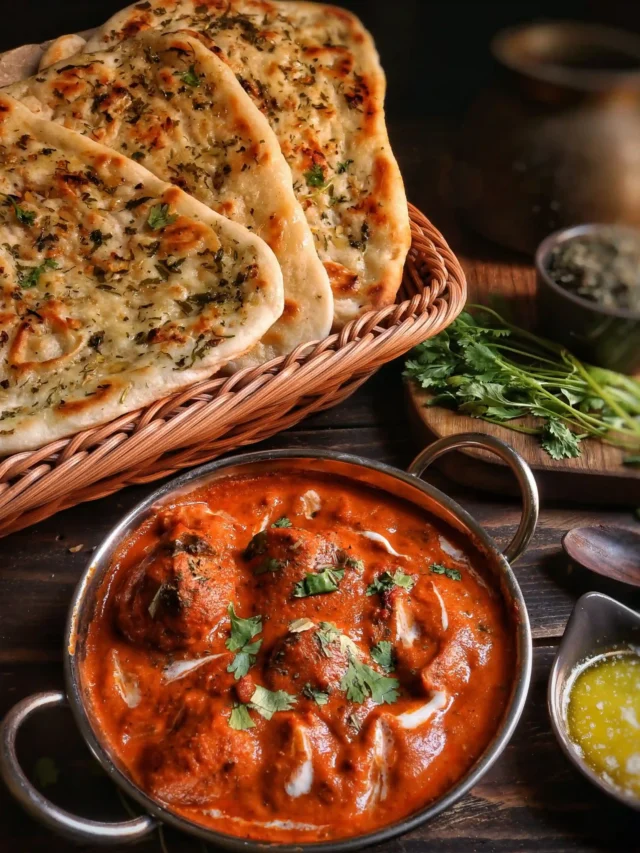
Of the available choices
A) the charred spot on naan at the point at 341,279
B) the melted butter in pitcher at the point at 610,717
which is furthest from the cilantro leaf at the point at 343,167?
the melted butter in pitcher at the point at 610,717

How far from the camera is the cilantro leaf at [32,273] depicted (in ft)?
7.59

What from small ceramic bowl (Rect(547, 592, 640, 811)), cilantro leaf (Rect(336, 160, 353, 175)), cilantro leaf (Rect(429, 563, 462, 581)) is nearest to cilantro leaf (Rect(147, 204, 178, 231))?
cilantro leaf (Rect(336, 160, 353, 175))

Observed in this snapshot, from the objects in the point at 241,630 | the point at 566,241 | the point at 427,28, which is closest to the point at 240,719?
the point at 241,630

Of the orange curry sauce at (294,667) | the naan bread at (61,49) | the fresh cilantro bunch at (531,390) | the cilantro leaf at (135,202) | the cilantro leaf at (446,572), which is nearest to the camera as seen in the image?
the orange curry sauce at (294,667)

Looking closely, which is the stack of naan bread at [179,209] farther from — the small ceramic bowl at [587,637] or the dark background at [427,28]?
the small ceramic bowl at [587,637]

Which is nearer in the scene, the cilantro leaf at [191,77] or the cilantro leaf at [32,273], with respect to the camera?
the cilantro leaf at [32,273]

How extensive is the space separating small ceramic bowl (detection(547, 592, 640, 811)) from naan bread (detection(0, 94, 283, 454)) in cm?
109

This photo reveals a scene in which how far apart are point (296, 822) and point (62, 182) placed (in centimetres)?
186

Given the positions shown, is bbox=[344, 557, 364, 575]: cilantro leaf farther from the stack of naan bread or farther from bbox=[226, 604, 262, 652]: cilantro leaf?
the stack of naan bread

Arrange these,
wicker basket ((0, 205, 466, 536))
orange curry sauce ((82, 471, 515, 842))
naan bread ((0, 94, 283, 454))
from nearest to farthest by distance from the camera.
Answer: orange curry sauce ((82, 471, 515, 842)), wicker basket ((0, 205, 466, 536)), naan bread ((0, 94, 283, 454))

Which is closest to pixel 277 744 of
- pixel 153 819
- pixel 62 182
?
pixel 153 819

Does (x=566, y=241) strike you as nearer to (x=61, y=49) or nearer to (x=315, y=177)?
(x=315, y=177)

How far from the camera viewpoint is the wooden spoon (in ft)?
7.21

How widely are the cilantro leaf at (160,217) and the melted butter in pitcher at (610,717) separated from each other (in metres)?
1.63
